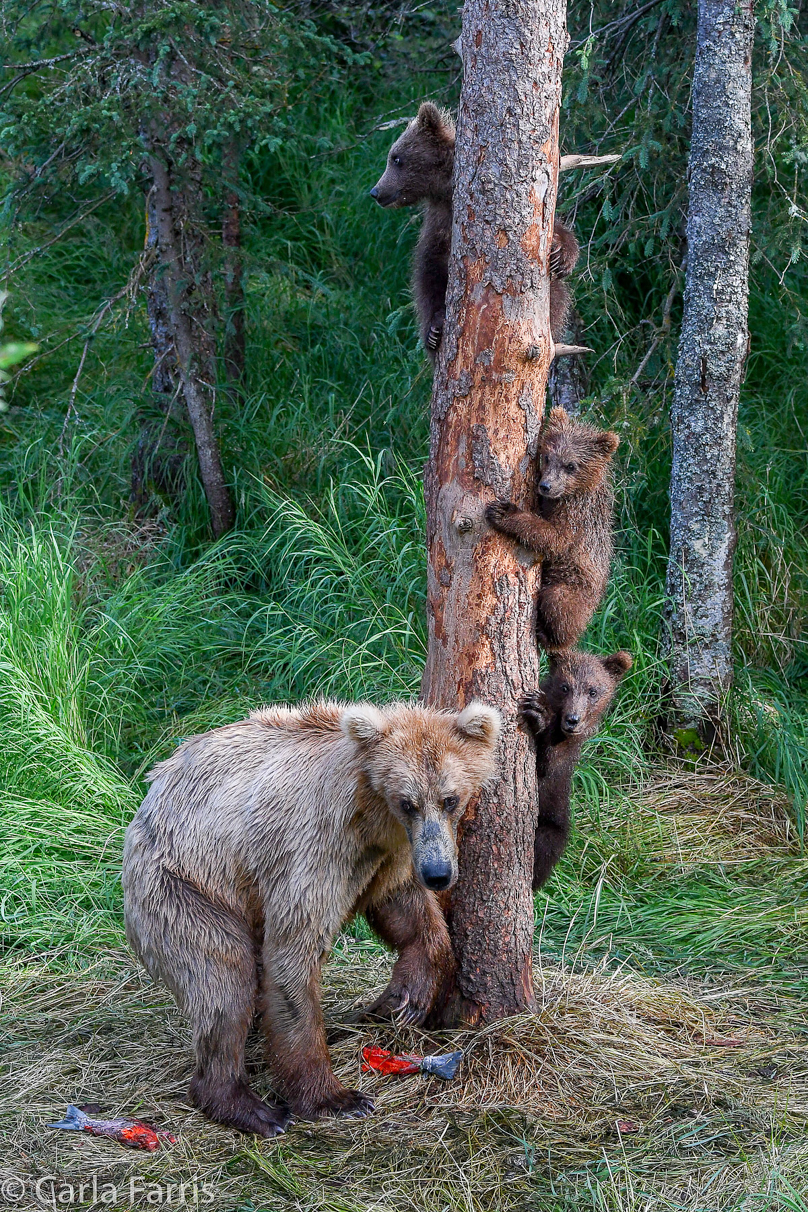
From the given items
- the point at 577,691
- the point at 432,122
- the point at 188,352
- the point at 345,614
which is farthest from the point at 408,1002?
the point at 188,352

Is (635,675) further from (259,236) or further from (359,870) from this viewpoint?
(259,236)

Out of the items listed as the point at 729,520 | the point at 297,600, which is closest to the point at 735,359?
the point at 729,520

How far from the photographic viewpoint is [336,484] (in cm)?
711

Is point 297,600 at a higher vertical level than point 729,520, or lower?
lower

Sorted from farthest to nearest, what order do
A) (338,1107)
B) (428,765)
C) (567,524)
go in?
(567,524) < (338,1107) < (428,765)

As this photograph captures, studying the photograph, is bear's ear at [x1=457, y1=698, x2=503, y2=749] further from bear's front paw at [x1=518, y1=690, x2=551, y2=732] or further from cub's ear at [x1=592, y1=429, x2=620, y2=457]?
cub's ear at [x1=592, y1=429, x2=620, y2=457]

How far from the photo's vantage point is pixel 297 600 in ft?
21.6

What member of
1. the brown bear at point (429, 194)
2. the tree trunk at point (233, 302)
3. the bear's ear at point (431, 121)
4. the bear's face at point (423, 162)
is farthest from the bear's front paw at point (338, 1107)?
the tree trunk at point (233, 302)

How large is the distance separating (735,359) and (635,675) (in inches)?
66.8

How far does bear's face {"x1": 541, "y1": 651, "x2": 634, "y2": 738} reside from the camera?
4.30 metres

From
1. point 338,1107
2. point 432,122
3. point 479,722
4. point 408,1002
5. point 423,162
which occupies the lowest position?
point 338,1107

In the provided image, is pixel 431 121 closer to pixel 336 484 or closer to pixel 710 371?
pixel 710 371

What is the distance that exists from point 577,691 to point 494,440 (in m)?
1.25

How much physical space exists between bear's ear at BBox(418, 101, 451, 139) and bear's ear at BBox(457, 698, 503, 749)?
2.84 metres
